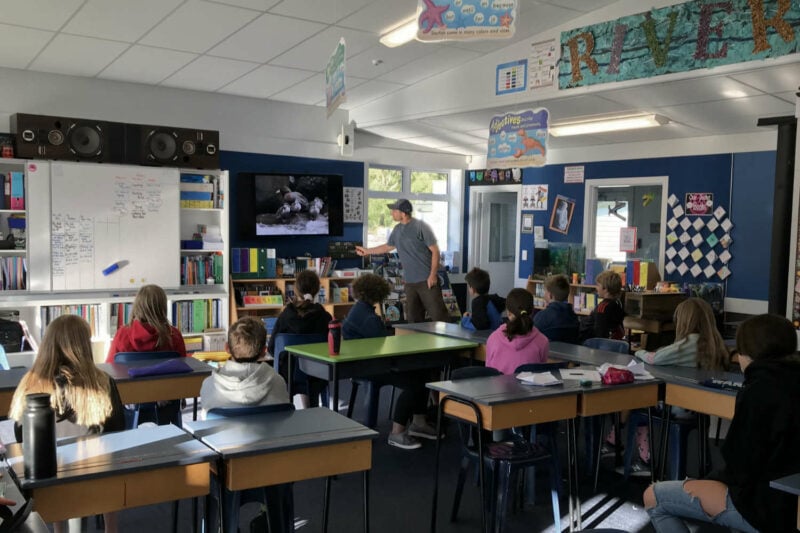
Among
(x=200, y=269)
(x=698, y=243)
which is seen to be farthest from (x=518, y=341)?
(x=200, y=269)

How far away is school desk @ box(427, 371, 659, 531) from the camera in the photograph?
3.42m

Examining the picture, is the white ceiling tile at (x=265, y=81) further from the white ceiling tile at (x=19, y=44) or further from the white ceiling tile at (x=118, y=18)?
the white ceiling tile at (x=19, y=44)

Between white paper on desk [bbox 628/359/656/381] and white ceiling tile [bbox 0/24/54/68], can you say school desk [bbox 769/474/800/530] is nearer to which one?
white paper on desk [bbox 628/359/656/381]

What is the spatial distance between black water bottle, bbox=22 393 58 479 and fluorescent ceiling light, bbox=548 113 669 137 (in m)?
5.97

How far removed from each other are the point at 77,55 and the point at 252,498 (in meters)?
5.13

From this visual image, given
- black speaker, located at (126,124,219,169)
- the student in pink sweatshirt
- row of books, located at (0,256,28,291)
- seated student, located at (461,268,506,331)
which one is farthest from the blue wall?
the student in pink sweatshirt

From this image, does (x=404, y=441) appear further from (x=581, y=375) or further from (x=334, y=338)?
(x=581, y=375)

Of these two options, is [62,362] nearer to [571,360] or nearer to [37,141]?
[571,360]

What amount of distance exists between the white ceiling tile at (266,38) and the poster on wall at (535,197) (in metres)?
4.29

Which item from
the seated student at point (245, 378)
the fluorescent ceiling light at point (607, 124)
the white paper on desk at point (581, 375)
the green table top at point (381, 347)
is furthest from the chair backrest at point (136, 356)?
the fluorescent ceiling light at point (607, 124)

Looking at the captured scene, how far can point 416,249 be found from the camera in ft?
23.7

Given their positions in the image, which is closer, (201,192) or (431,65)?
(431,65)

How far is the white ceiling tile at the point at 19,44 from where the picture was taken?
572 cm

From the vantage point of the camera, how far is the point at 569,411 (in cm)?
369
